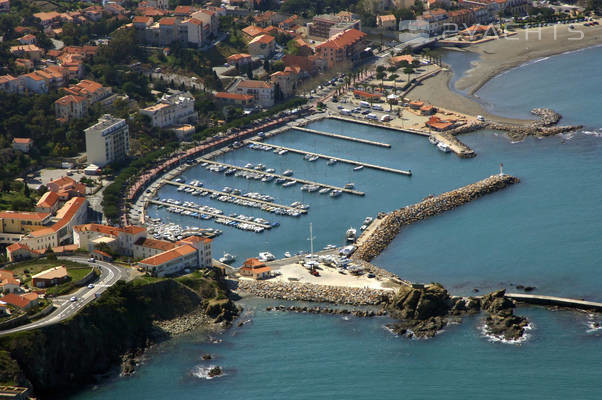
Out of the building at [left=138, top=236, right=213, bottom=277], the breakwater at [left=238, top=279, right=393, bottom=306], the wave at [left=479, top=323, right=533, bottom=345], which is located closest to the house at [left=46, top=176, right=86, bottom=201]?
the building at [left=138, top=236, right=213, bottom=277]

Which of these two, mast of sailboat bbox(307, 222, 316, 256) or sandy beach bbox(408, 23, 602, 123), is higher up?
sandy beach bbox(408, 23, 602, 123)

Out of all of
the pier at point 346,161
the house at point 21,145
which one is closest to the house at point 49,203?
the house at point 21,145

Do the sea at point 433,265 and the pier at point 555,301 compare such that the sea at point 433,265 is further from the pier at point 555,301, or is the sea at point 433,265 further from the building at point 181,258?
the building at point 181,258

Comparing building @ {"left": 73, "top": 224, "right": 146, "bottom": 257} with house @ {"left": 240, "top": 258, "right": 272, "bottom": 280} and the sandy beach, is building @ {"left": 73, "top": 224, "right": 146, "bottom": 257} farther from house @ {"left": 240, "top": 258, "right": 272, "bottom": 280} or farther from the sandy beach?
the sandy beach

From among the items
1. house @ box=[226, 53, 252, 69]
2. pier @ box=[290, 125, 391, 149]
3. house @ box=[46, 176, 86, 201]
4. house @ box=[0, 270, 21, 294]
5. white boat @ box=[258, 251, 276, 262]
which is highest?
house @ box=[226, 53, 252, 69]

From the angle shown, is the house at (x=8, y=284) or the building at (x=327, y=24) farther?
the building at (x=327, y=24)

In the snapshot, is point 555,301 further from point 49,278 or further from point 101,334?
point 49,278

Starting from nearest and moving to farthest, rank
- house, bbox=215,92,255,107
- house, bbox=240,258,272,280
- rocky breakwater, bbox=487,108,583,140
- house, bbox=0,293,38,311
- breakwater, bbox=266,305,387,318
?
house, bbox=0,293,38,311 < breakwater, bbox=266,305,387,318 < house, bbox=240,258,272,280 < rocky breakwater, bbox=487,108,583,140 < house, bbox=215,92,255,107
